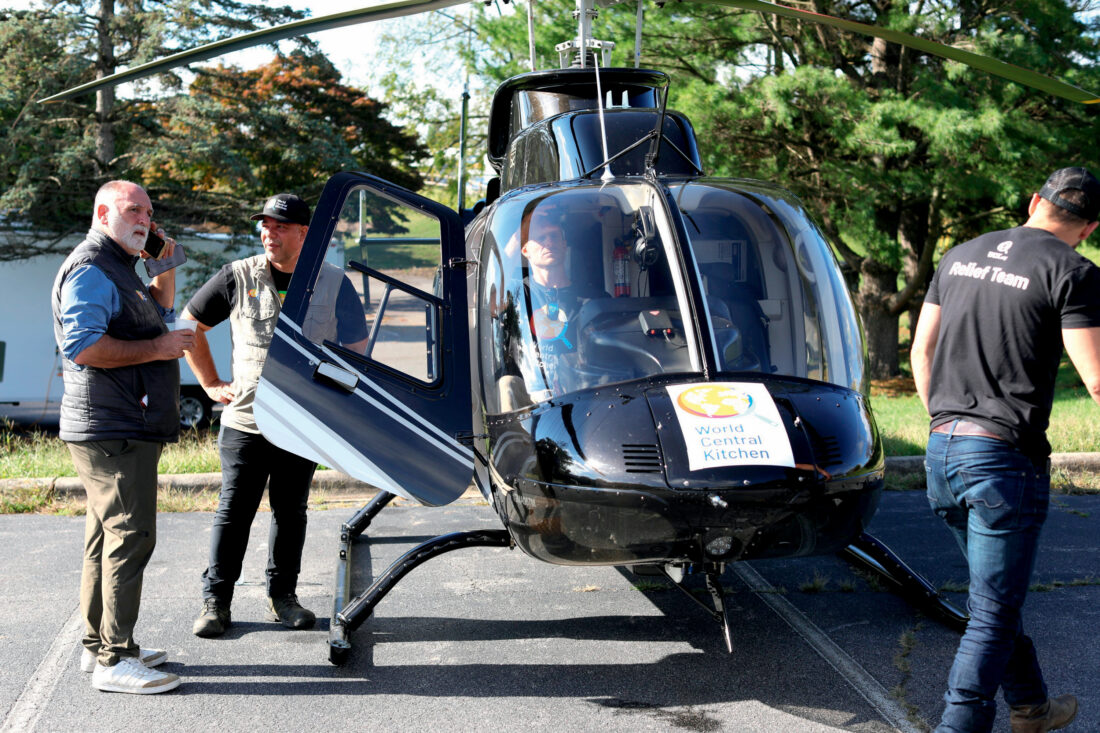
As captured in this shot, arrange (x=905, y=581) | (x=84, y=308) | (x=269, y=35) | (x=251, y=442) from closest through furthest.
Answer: (x=84, y=308), (x=269, y=35), (x=251, y=442), (x=905, y=581)

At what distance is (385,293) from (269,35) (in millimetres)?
1171

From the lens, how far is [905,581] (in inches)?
176

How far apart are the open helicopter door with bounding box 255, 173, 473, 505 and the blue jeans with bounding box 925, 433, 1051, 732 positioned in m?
1.96

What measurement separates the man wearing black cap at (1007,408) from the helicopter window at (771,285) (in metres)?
0.69

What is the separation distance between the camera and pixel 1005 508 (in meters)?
3.00

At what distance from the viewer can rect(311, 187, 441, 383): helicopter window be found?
4.17 m

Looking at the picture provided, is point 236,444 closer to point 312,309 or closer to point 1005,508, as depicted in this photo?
point 312,309

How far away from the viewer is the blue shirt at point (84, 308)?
3545mm

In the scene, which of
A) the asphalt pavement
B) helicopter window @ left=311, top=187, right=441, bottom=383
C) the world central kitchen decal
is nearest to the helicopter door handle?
helicopter window @ left=311, top=187, right=441, bottom=383

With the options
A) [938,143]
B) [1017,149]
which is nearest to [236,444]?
[938,143]

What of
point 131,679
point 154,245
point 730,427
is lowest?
point 131,679

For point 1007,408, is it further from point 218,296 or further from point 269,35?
point 218,296

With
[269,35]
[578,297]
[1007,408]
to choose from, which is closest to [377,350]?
[578,297]

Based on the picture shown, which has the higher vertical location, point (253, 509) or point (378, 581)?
point (253, 509)
